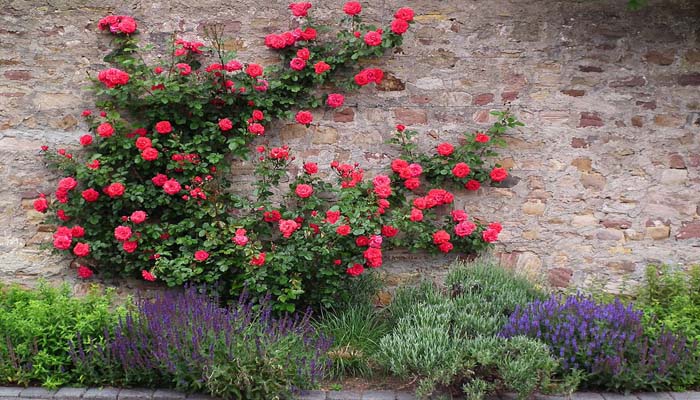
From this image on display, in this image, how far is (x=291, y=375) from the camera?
389 centimetres

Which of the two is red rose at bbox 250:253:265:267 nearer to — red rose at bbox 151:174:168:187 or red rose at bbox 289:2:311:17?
red rose at bbox 151:174:168:187

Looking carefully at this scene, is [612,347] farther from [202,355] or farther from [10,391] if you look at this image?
[10,391]

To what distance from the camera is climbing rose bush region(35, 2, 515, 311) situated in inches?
193

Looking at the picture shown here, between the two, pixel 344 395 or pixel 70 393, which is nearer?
pixel 70 393

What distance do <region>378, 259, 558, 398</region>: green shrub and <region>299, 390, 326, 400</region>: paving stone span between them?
0.42 meters

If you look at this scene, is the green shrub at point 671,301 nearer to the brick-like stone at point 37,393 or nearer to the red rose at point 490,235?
the red rose at point 490,235

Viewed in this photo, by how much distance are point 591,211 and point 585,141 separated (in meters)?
0.52

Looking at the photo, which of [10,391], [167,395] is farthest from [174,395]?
[10,391]

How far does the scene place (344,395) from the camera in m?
4.02

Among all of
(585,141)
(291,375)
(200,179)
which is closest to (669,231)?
(585,141)

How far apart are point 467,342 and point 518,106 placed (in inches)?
78.5

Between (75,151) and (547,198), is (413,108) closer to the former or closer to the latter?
(547,198)

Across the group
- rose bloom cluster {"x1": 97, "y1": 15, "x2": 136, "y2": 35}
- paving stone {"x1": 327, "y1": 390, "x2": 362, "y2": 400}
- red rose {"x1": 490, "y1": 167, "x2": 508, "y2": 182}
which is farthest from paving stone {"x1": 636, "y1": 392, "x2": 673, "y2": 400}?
rose bloom cluster {"x1": 97, "y1": 15, "x2": 136, "y2": 35}

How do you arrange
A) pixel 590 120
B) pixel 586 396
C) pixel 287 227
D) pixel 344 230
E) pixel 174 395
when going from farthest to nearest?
pixel 590 120
pixel 287 227
pixel 344 230
pixel 586 396
pixel 174 395
